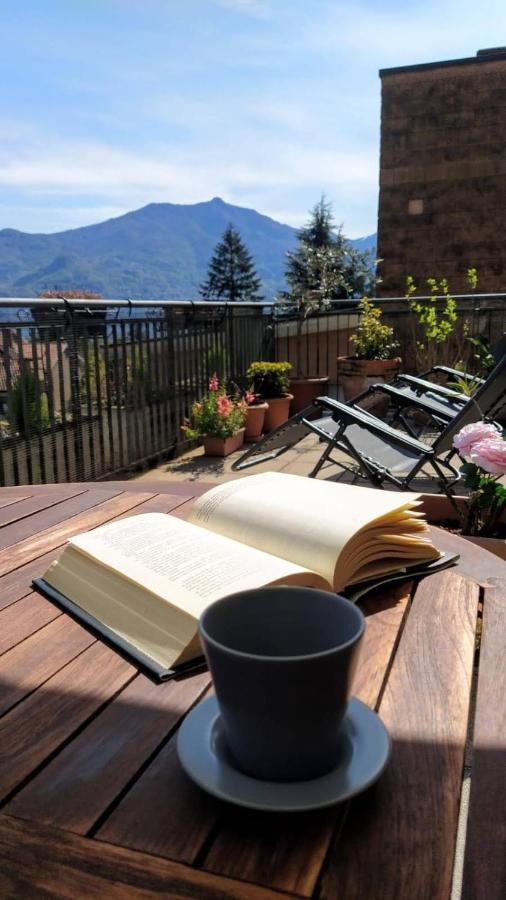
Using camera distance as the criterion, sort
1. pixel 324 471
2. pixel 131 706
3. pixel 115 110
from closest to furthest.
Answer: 1. pixel 131 706
2. pixel 324 471
3. pixel 115 110

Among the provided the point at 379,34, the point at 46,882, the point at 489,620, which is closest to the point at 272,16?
the point at 379,34

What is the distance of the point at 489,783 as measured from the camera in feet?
1.80

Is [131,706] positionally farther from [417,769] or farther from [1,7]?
[1,7]

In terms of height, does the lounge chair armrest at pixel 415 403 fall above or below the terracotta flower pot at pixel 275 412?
above

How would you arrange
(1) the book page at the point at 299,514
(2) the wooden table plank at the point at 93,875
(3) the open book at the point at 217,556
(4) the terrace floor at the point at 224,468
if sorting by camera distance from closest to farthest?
(2) the wooden table plank at the point at 93,875 < (3) the open book at the point at 217,556 < (1) the book page at the point at 299,514 < (4) the terrace floor at the point at 224,468

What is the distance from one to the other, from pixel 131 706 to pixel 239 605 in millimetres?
189

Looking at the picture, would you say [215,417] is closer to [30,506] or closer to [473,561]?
[30,506]

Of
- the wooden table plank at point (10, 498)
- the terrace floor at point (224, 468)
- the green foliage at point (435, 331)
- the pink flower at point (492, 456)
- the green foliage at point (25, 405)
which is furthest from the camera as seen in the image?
the green foliage at point (435, 331)

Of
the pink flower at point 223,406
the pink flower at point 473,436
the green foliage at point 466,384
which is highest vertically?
the pink flower at point 473,436

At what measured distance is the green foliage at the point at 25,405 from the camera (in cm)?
328

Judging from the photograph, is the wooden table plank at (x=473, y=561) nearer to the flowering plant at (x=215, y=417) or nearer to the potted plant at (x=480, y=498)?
the potted plant at (x=480, y=498)

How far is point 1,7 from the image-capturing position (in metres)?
4.54

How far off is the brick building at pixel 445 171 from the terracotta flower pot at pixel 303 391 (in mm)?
5313

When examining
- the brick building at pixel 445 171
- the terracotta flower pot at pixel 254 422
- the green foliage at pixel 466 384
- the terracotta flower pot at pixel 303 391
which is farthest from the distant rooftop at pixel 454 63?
the terracotta flower pot at pixel 254 422
